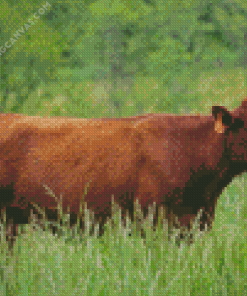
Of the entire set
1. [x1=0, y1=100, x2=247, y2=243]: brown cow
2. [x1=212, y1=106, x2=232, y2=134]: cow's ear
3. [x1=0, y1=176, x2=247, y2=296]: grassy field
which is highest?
[x1=212, y1=106, x2=232, y2=134]: cow's ear

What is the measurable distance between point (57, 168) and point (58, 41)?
298 centimetres

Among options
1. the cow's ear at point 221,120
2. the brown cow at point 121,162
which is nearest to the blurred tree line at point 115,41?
the brown cow at point 121,162

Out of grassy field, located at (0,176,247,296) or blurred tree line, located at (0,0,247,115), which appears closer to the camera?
grassy field, located at (0,176,247,296)

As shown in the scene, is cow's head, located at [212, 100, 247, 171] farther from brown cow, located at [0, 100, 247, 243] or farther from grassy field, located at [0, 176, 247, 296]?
grassy field, located at [0, 176, 247, 296]

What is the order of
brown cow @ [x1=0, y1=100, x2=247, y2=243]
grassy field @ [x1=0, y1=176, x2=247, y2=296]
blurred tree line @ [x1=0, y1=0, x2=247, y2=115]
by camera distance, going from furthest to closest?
1. blurred tree line @ [x1=0, y1=0, x2=247, y2=115]
2. brown cow @ [x1=0, y1=100, x2=247, y2=243]
3. grassy field @ [x1=0, y1=176, x2=247, y2=296]

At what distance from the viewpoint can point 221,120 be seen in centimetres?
340

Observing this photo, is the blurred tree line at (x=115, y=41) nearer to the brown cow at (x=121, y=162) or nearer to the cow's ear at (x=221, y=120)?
the brown cow at (x=121, y=162)

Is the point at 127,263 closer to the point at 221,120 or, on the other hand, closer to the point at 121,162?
the point at 121,162

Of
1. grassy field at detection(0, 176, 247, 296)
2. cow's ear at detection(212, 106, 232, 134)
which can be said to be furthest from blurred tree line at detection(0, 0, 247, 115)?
grassy field at detection(0, 176, 247, 296)

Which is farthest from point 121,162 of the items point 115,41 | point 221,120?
point 115,41

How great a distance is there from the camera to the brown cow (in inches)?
132

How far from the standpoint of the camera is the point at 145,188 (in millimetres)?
3326

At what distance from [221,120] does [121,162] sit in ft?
2.89

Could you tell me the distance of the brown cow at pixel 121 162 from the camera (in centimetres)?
336
